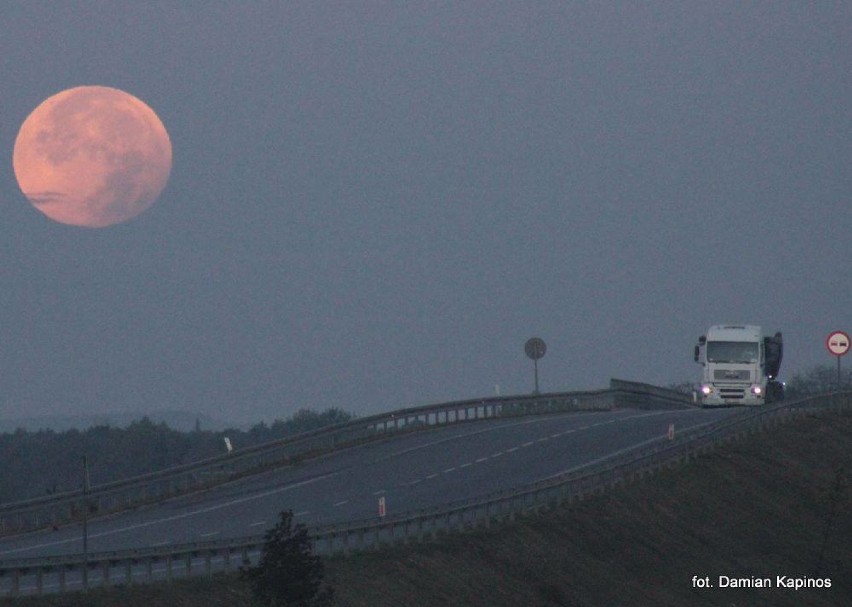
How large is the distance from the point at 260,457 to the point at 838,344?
24.4 m

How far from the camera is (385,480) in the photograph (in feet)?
168

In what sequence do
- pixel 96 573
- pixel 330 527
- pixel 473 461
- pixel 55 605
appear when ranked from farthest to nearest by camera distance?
pixel 473 461
pixel 330 527
pixel 96 573
pixel 55 605

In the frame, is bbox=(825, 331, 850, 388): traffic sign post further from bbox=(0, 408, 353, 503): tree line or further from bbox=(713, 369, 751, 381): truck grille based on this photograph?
bbox=(0, 408, 353, 503): tree line

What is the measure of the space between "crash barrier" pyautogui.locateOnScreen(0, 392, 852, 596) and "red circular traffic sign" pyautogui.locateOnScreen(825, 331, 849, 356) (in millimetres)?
11601

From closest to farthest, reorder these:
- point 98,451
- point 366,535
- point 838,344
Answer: point 366,535 < point 838,344 < point 98,451

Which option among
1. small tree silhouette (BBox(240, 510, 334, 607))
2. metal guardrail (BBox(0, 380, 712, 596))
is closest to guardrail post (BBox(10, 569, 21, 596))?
metal guardrail (BBox(0, 380, 712, 596))

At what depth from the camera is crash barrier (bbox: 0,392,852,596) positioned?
96.7 feet

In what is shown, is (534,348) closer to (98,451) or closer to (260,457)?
(260,457)

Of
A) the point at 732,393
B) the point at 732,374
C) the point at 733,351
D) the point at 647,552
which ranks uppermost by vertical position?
the point at 733,351

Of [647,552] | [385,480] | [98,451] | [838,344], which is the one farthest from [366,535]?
[98,451]

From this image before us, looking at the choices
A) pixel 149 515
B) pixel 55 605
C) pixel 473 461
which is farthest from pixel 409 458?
pixel 55 605

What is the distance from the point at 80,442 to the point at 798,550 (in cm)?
9021

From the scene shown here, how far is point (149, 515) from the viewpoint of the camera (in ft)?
148

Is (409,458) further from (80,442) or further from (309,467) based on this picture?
(80,442)
